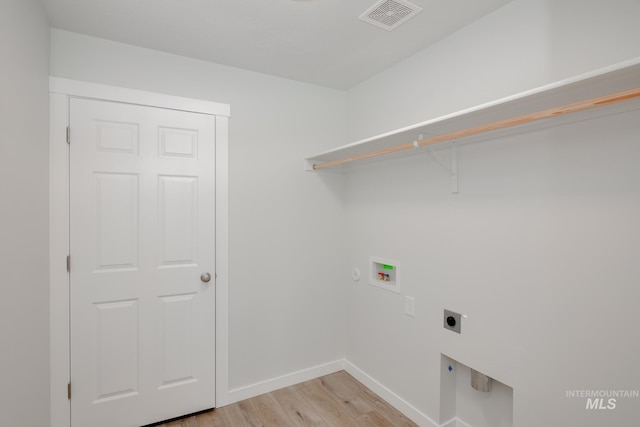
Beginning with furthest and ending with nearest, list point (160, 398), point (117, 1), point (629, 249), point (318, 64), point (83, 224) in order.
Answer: point (318, 64)
point (160, 398)
point (83, 224)
point (117, 1)
point (629, 249)

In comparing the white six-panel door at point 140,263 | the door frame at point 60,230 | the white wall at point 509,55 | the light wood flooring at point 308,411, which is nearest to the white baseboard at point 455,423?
the light wood flooring at point 308,411

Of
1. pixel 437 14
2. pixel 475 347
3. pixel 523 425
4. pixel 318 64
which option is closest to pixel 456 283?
pixel 475 347

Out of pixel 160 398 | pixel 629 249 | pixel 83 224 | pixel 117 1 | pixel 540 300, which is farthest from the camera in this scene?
pixel 160 398

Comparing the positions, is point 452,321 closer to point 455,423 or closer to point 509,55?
point 455,423

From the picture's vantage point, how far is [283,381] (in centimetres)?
249

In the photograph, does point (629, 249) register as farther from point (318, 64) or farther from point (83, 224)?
point (83, 224)

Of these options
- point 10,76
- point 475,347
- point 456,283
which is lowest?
point 475,347

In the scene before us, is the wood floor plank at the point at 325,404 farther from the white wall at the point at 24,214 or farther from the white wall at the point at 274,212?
the white wall at the point at 24,214

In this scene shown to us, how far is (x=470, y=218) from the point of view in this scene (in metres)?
1.75

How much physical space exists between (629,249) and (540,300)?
1.31 ft

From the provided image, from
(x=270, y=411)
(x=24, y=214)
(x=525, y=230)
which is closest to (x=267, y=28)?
(x=24, y=214)

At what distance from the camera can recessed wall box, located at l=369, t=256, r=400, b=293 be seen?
7.39ft

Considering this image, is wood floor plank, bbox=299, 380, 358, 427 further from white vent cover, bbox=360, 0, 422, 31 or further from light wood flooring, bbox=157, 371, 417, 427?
white vent cover, bbox=360, 0, 422, 31

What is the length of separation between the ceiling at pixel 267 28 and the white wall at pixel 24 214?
1.00ft
